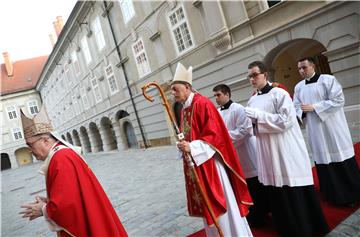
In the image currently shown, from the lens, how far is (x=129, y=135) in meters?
20.9

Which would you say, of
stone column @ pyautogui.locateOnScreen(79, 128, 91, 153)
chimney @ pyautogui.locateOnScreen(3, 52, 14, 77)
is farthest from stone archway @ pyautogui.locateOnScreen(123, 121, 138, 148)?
chimney @ pyautogui.locateOnScreen(3, 52, 14, 77)

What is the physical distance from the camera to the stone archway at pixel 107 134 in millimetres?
24531

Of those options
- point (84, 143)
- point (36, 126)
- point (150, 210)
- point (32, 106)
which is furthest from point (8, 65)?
point (36, 126)

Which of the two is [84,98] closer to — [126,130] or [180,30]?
[126,130]

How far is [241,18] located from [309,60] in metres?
6.42

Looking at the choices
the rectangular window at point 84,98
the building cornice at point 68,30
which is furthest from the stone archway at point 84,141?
the building cornice at point 68,30

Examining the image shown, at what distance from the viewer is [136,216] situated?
224 inches

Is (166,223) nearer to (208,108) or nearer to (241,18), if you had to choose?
(208,108)

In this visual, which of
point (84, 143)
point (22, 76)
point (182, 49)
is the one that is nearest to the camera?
point (182, 49)

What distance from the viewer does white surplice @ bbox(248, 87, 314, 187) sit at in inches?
126

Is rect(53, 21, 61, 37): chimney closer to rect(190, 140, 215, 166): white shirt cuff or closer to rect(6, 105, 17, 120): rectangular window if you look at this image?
rect(6, 105, 17, 120): rectangular window

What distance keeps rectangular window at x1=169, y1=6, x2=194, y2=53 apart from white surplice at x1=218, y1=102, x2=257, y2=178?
9248mm

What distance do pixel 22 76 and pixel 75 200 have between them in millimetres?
52112

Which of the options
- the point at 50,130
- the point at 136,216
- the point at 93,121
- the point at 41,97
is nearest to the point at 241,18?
the point at 136,216
